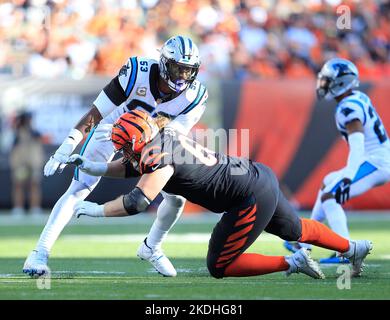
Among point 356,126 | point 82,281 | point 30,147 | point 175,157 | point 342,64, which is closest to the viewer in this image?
point 175,157

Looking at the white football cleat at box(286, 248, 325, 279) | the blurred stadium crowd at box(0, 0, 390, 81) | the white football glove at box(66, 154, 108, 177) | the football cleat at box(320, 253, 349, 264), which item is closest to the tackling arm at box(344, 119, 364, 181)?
the football cleat at box(320, 253, 349, 264)

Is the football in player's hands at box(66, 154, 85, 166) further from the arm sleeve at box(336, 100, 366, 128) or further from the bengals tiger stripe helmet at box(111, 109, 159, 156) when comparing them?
the arm sleeve at box(336, 100, 366, 128)

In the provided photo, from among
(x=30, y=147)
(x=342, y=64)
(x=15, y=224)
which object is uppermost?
(x=342, y=64)

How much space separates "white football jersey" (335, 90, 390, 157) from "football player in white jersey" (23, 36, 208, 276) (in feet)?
4.64

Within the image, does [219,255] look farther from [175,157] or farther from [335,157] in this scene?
[335,157]

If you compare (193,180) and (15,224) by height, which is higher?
(193,180)

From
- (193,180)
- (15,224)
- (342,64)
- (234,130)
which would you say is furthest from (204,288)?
(234,130)

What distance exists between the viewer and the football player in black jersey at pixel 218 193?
5.10 metres

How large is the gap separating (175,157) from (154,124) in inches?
12.6

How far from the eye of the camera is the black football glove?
22.2ft

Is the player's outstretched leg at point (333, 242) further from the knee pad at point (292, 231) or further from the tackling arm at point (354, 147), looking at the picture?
the tackling arm at point (354, 147)

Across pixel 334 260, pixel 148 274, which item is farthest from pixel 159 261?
pixel 334 260
